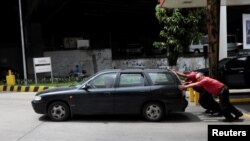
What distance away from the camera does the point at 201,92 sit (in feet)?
42.1

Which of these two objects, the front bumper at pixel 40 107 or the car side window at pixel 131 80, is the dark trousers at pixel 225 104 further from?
the front bumper at pixel 40 107

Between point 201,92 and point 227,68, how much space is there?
5.26 m

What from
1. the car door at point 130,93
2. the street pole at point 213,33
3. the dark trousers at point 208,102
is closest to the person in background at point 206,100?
the dark trousers at point 208,102

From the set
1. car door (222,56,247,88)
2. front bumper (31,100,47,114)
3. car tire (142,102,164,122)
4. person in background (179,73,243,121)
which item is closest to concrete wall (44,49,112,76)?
car door (222,56,247,88)

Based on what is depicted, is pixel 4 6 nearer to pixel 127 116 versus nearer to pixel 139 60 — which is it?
pixel 139 60

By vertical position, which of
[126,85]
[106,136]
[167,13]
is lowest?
[106,136]

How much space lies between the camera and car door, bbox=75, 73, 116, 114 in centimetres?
1199

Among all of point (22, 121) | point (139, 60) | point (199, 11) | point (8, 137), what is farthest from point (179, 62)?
point (8, 137)

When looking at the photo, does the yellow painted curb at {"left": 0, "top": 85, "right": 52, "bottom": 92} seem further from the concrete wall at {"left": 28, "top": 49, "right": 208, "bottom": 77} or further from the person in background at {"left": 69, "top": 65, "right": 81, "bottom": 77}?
the concrete wall at {"left": 28, "top": 49, "right": 208, "bottom": 77}

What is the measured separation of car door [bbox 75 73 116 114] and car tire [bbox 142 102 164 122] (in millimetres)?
925

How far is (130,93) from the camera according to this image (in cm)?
1198

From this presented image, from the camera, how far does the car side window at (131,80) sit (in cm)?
1215

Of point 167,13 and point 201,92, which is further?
point 167,13

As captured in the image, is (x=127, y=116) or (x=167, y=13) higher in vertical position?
(x=167, y=13)
